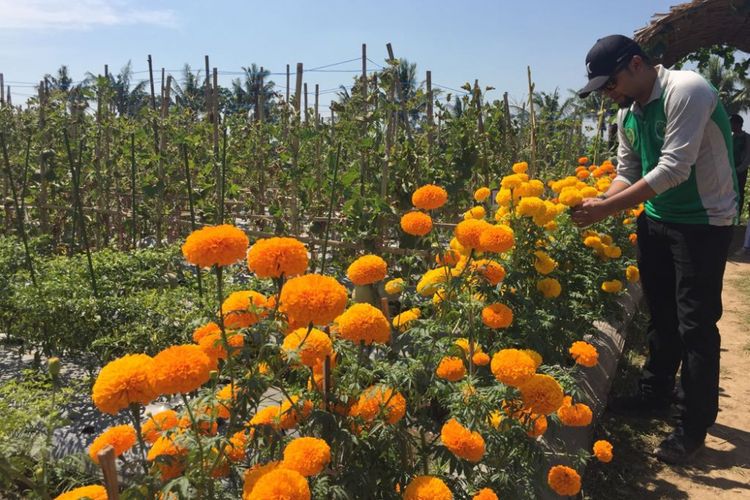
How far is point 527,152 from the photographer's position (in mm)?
8352

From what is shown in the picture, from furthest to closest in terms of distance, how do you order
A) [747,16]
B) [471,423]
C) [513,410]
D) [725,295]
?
[725,295]
[747,16]
[513,410]
[471,423]

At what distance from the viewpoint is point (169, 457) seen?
114 cm

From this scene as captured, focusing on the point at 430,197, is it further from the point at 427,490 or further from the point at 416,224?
the point at 427,490

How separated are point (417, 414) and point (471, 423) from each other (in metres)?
0.21

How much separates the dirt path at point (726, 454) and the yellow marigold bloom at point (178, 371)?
239 cm

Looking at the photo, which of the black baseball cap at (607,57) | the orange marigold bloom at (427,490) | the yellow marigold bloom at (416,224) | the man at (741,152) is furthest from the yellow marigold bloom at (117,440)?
the man at (741,152)

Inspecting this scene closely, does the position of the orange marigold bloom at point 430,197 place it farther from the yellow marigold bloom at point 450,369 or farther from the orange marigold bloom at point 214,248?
the orange marigold bloom at point 214,248

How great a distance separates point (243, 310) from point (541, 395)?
779 mm

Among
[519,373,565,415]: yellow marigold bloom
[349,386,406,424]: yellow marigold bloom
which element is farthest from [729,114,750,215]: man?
[349,386,406,424]: yellow marigold bloom

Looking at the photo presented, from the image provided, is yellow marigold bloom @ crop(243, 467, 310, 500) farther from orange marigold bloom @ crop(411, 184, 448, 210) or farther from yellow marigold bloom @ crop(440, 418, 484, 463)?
orange marigold bloom @ crop(411, 184, 448, 210)

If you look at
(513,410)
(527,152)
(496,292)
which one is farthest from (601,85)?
(527,152)

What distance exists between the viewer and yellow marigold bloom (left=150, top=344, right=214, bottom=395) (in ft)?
3.35

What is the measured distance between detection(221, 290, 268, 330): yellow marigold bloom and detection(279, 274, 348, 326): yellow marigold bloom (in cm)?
14

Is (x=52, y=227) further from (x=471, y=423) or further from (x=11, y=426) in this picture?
(x=471, y=423)
